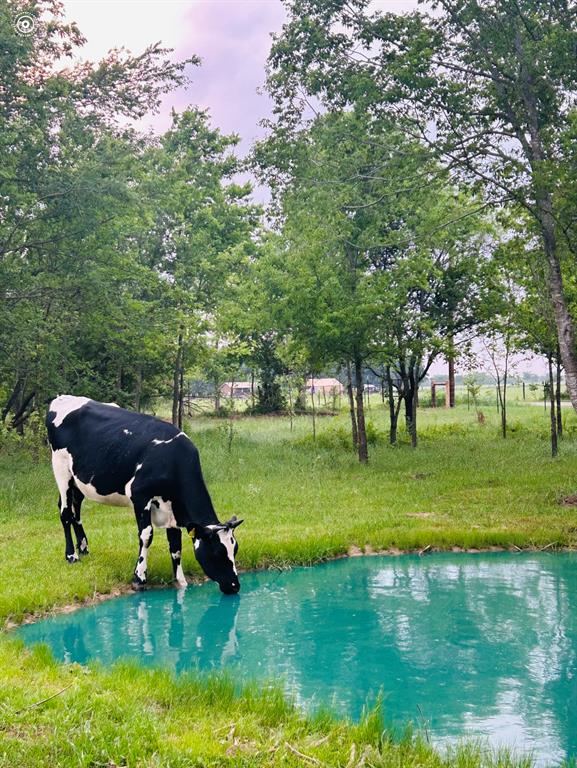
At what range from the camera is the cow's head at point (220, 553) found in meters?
9.33

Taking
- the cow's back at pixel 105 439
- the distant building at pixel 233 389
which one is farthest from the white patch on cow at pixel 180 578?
the distant building at pixel 233 389

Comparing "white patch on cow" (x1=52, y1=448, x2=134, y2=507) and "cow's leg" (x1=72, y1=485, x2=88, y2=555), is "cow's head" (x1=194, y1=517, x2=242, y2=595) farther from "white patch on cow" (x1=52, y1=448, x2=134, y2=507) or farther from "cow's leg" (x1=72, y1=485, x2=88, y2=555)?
"cow's leg" (x1=72, y1=485, x2=88, y2=555)

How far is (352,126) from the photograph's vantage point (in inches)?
637

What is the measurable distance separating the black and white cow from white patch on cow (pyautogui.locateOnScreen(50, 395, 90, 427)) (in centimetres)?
11

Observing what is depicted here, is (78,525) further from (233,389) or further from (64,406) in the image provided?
(233,389)

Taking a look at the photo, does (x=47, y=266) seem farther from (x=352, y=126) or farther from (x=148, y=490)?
(x=148, y=490)

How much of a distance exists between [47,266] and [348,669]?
1335cm

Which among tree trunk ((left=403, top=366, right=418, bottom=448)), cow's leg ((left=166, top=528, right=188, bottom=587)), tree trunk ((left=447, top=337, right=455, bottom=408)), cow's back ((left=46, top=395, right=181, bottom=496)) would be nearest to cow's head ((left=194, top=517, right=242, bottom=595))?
cow's leg ((left=166, top=528, right=188, bottom=587))

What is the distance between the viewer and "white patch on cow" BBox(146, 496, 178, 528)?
9.84 meters

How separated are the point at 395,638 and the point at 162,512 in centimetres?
372

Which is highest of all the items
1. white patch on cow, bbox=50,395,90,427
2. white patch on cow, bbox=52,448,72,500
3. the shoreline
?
white patch on cow, bbox=50,395,90,427

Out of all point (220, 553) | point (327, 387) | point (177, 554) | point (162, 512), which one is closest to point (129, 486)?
point (162, 512)

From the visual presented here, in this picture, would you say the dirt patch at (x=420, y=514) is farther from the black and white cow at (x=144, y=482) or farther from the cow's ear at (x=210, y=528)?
the cow's ear at (x=210, y=528)

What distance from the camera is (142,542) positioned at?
31.6 feet
